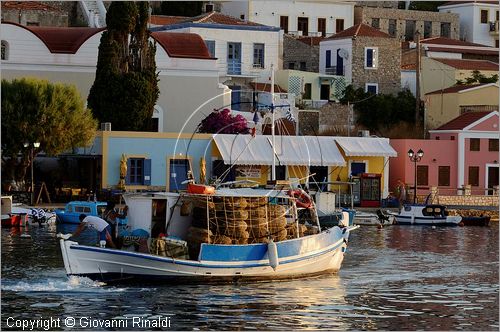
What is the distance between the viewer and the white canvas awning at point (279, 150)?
47.7 meters

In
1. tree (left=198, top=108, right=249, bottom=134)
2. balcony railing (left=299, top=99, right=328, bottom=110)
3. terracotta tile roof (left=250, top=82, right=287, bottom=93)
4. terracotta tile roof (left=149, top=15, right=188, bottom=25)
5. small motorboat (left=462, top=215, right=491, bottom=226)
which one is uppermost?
terracotta tile roof (left=149, top=15, right=188, bottom=25)

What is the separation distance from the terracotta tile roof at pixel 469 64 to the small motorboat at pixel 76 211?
92.2 ft

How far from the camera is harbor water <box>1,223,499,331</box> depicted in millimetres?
21359

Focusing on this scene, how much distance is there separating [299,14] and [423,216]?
27260 mm

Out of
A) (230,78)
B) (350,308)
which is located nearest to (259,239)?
(350,308)

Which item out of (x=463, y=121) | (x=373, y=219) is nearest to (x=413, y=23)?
(x=463, y=121)

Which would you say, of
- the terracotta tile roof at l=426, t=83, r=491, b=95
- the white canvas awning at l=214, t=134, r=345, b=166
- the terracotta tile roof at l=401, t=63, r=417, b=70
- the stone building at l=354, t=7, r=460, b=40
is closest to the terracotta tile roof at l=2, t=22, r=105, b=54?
the white canvas awning at l=214, t=134, r=345, b=166

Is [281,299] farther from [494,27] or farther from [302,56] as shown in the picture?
[494,27]

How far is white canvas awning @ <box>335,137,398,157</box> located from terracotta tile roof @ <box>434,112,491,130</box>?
2.99m

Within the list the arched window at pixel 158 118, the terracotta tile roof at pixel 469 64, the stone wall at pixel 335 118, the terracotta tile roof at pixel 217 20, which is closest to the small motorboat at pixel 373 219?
the arched window at pixel 158 118

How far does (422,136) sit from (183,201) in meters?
31.0

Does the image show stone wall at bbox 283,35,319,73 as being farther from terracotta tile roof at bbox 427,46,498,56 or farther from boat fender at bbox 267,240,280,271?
boat fender at bbox 267,240,280,271

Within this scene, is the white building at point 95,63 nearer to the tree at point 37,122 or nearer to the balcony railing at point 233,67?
the tree at point 37,122

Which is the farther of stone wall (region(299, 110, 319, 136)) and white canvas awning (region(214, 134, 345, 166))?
stone wall (region(299, 110, 319, 136))
